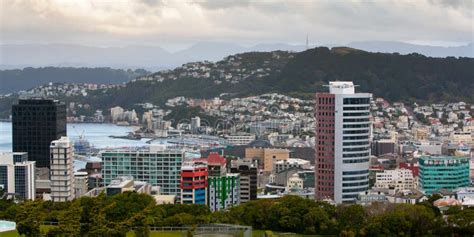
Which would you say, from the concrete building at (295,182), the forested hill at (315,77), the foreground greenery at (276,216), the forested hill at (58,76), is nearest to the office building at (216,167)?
the concrete building at (295,182)

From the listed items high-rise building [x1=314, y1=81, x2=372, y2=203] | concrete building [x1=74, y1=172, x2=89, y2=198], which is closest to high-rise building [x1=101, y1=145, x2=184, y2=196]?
concrete building [x1=74, y1=172, x2=89, y2=198]

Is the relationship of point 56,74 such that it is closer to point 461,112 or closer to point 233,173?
point 461,112

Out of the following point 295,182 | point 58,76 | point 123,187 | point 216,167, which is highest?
point 58,76

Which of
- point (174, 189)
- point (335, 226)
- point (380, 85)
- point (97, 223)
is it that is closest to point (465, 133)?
point (380, 85)

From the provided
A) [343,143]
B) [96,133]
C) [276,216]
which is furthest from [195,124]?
[276,216]

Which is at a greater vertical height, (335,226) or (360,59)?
(360,59)

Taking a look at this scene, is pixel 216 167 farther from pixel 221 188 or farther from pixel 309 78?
pixel 309 78
